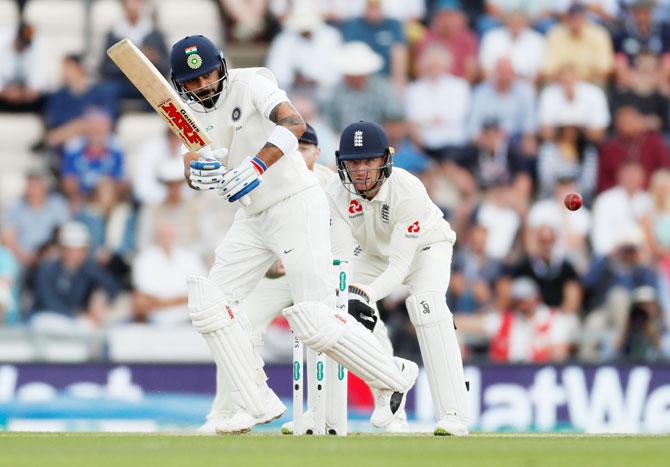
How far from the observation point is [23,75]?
50.6ft

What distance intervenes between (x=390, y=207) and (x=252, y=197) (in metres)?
0.80

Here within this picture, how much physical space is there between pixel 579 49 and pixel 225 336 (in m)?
7.87

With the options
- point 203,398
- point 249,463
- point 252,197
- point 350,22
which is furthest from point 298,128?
point 350,22

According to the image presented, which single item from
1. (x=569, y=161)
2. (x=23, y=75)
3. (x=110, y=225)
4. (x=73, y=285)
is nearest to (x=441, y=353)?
(x=73, y=285)

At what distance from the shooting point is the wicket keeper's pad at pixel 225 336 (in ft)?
27.6

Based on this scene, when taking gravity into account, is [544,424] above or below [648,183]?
Result: below

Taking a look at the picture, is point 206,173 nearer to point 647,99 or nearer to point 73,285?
point 73,285

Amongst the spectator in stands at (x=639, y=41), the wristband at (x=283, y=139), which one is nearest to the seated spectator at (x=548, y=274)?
the spectator in stands at (x=639, y=41)

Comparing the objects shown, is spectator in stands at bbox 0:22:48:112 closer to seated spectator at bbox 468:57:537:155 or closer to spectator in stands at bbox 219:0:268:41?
spectator in stands at bbox 219:0:268:41

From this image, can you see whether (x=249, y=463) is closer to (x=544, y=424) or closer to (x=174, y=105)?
(x=174, y=105)

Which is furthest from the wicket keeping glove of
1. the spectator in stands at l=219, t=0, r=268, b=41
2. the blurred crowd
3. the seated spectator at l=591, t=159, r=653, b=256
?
the spectator in stands at l=219, t=0, r=268, b=41

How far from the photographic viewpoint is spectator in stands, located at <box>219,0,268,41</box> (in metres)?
16.0

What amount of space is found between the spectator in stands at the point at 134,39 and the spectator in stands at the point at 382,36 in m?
1.73

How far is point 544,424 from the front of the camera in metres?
12.2
